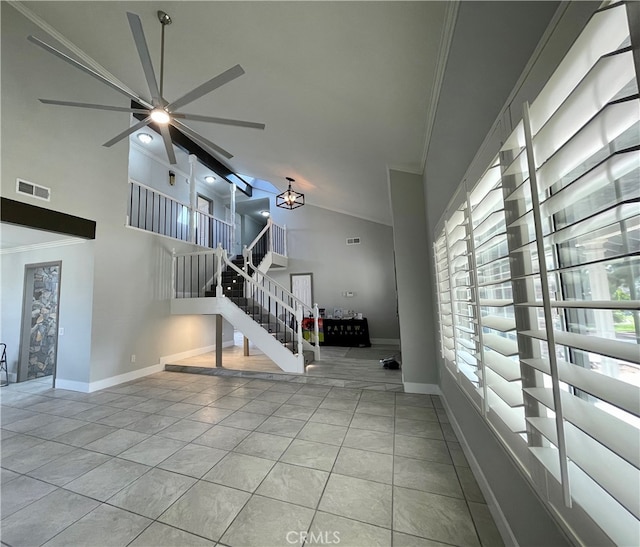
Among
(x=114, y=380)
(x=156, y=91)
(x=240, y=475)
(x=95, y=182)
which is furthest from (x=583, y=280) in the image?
(x=95, y=182)

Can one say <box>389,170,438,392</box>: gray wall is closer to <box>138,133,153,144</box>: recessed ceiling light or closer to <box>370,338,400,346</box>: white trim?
<box>370,338,400,346</box>: white trim

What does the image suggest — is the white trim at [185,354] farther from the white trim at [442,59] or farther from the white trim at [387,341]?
the white trim at [442,59]

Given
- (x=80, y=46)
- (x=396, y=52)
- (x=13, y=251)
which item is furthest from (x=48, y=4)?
(x=396, y=52)

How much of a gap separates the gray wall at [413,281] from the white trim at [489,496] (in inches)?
50.5

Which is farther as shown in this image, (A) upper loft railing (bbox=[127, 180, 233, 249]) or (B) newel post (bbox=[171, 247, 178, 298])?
(A) upper loft railing (bbox=[127, 180, 233, 249])

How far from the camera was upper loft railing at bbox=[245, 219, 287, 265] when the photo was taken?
25.3 ft

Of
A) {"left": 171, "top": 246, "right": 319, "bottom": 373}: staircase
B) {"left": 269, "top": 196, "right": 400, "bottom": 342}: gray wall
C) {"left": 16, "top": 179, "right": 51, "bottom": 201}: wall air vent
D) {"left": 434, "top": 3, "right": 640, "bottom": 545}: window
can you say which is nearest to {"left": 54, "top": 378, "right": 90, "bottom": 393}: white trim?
{"left": 171, "top": 246, "right": 319, "bottom": 373}: staircase

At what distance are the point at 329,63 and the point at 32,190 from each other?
428 centimetres

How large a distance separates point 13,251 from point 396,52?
23.6ft

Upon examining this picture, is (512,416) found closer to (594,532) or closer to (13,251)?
(594,532)

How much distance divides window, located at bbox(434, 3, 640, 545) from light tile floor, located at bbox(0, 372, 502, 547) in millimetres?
978

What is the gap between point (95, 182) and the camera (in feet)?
14.6

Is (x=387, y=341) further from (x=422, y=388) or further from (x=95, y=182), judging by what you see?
(x=95, y=182)

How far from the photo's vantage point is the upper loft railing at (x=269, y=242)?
7703 mm
